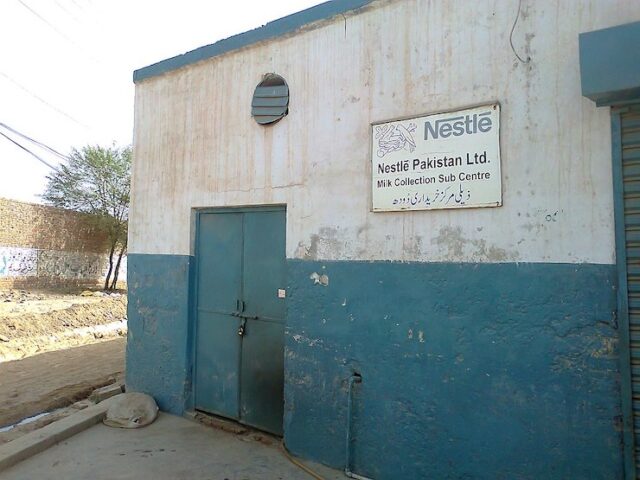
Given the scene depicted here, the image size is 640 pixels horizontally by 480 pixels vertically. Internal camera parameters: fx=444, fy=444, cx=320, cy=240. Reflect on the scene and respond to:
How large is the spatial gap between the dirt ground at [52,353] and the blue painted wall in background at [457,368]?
3441 millimetres

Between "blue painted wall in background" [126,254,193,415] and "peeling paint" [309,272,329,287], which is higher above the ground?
"peeling paint" [309,272,329,287]

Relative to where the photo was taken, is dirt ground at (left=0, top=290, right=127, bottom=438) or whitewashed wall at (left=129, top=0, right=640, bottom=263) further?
dirt ground at (left=0, top=290, right=127, bottom=438)

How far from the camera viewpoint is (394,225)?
12.0 feet

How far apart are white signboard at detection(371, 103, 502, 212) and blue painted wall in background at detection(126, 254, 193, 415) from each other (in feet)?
8.66

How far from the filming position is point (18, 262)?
739 inches

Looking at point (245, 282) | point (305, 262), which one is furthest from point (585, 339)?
point (245, 282)

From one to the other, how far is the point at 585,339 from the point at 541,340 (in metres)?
0.26

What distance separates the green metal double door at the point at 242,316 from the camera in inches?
178

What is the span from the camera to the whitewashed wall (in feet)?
9.74

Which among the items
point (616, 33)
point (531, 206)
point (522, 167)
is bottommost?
point (531, 206)

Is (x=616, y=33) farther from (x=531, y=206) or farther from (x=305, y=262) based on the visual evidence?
(x=305, y=262)

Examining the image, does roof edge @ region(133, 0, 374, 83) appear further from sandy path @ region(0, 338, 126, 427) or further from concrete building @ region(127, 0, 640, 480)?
sandy path @ region(0, 338, 126, 427)

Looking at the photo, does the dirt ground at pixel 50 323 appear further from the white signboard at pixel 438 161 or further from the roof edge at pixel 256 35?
the white signboard at pixel 438 161

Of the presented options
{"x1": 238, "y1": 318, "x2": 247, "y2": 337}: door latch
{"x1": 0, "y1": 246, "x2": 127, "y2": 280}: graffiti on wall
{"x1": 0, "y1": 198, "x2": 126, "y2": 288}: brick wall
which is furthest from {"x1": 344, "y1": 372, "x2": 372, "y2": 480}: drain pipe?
{"x1": 0, "y1": 246, "x2": 127, "y2": 280}: graffiti on wall
